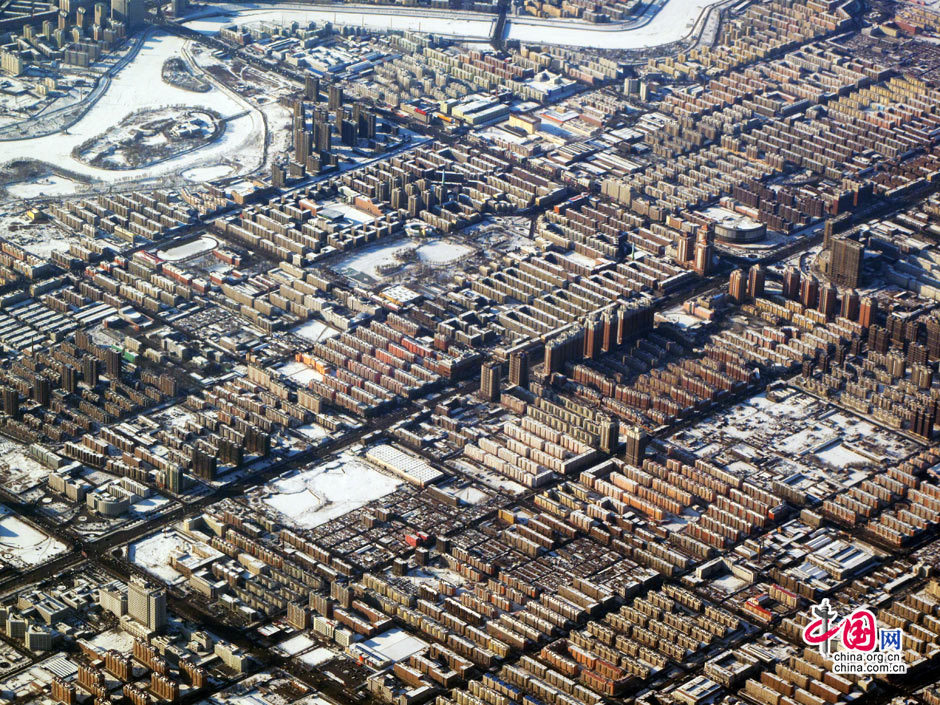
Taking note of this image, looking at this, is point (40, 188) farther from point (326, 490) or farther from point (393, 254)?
point (326, 490)

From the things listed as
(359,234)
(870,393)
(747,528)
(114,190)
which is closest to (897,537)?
(747,528)

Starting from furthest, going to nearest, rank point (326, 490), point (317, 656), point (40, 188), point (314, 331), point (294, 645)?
point (40, 188), point (314, 331), point (326, 490), point (294, 645), point (317, 656)

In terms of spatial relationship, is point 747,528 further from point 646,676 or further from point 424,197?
point 424,197

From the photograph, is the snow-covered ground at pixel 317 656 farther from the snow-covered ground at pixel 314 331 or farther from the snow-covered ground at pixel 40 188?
the snow-covered ground at pixel 40 188

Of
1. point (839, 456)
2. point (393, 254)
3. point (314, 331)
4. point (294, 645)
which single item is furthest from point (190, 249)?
point (294, 645)

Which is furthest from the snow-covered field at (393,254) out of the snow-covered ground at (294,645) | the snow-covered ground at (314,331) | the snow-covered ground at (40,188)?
the snow-covered ground at (294,645)

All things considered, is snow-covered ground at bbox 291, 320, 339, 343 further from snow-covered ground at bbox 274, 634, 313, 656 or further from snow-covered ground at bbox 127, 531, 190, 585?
snow-covered ground at bbox 274, 634, 313, 656

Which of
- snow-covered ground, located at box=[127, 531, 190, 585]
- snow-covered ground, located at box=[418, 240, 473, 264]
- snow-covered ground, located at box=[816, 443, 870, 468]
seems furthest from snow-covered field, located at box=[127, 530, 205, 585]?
snow-covered ground, located at box=[418, 240, 473, 264]
